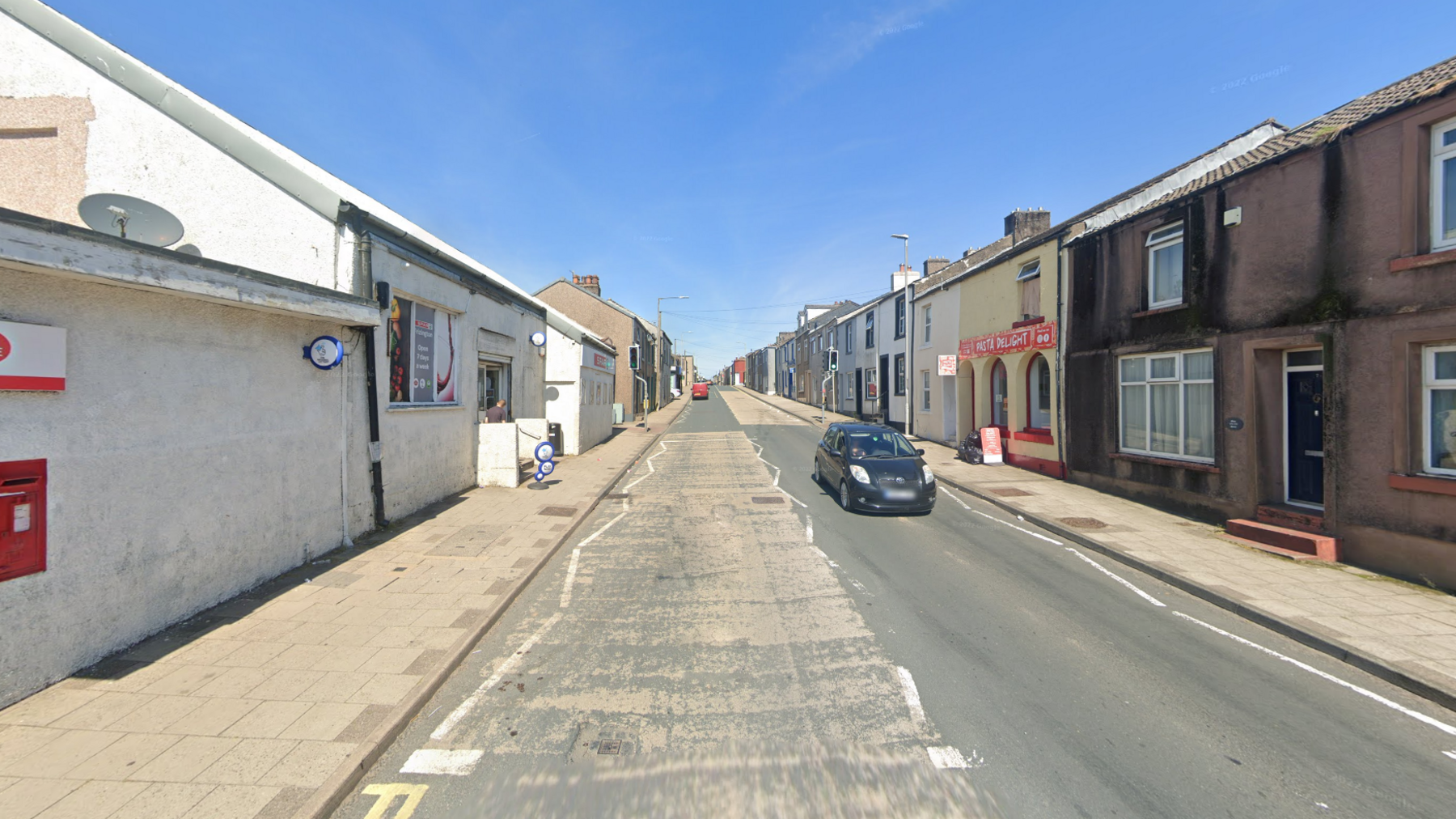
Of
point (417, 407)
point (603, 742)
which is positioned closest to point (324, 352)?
point (417, 407)

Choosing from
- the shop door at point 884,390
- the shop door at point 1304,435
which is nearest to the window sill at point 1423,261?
the shop door at point 1304,435

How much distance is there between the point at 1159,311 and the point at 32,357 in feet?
48.7

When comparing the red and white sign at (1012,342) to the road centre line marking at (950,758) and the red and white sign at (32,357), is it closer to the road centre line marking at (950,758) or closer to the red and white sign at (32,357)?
the road centre line marking at (950,758)

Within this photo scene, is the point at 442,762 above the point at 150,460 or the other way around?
the other way around

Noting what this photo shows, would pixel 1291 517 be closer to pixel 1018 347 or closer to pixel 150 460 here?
pixel 1018 347

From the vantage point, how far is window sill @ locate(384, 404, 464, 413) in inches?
350

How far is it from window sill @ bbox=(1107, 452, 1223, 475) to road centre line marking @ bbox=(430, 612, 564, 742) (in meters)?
10.7

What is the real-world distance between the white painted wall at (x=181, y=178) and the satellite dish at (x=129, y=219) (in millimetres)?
1084

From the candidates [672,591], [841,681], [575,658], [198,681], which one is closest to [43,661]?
[198,681]

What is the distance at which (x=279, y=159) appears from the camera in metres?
7.39

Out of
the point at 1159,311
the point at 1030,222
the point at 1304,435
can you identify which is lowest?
the point at 1304,435

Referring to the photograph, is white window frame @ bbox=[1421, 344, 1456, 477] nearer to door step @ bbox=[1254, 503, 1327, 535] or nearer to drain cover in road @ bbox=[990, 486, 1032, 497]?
door step @ bbox=[1254, 503, 1327, 535]

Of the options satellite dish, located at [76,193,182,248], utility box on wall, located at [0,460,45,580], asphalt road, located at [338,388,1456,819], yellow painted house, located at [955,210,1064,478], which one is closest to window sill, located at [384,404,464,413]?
satellite dish, located at [76,193,182,248]

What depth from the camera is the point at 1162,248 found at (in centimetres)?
1109
